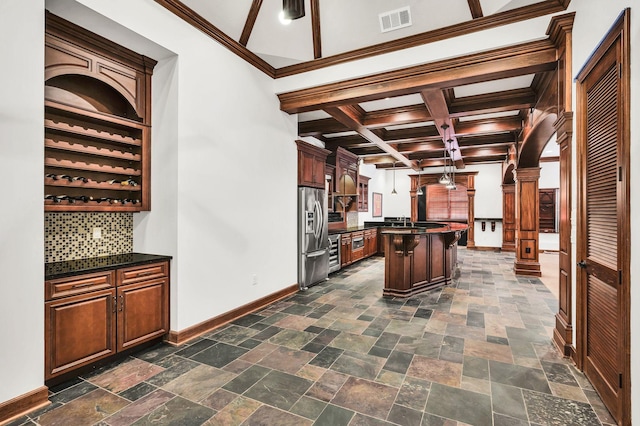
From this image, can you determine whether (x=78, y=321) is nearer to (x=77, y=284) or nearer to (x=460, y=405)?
(x=77, y=284)

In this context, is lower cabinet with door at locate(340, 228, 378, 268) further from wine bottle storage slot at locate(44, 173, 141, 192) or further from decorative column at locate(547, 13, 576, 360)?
wine bottle storage slot at locate(44, 173, 141, 192)

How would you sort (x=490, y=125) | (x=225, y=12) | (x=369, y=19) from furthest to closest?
(x=490, y=125) < (x=369, y=19) < (x=225, y=12)

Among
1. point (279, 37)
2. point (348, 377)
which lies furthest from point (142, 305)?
point (279, 37)

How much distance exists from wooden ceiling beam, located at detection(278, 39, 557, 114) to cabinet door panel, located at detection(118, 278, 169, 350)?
2.90 meters

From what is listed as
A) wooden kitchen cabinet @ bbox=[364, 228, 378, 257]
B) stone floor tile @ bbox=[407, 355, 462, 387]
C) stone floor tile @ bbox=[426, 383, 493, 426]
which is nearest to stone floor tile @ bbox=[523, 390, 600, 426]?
stone floor tile @ bbox=[426, 383, 493, 426]

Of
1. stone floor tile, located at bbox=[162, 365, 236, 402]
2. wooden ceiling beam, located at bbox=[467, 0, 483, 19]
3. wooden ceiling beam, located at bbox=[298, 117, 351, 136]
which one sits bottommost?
stone floor tile, located at bbox=[162, 365, 236, 402]

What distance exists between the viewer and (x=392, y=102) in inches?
200

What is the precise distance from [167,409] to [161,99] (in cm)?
273

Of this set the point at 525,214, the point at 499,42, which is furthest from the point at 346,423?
the point at 525,214

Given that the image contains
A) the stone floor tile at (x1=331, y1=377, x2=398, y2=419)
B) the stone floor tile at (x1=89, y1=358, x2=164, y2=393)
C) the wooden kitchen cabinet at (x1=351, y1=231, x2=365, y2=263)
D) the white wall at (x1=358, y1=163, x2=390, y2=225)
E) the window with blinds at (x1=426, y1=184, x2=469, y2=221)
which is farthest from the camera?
the window with blinds at (x1=426, y1=184, x2=469, y2=221)

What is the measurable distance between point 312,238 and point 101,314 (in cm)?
323

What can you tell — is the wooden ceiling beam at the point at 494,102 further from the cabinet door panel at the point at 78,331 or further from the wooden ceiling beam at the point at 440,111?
the cabinet door panel at the point at 78,331

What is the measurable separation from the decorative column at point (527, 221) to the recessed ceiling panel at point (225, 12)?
599 cm

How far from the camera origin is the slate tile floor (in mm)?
2041
